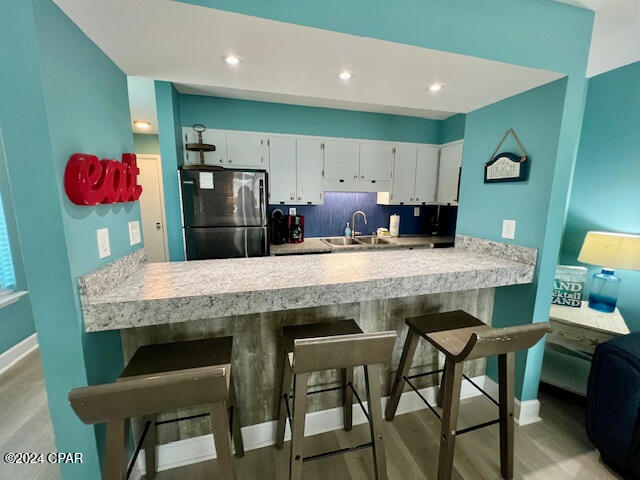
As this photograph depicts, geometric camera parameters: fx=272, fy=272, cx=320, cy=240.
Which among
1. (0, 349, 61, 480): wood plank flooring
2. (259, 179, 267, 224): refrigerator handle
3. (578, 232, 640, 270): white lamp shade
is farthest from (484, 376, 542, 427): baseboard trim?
(0, 349, 61, 480): wood plank flooring

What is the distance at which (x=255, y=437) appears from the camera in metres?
1.57

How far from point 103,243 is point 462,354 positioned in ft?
5.33

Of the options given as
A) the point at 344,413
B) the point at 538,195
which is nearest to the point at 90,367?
the point at 344,413

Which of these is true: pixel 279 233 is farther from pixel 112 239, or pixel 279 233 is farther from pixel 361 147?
pixel 112 239

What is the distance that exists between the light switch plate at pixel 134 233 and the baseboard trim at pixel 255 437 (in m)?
1.10

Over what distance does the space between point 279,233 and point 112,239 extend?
208cm

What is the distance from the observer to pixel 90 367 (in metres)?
1.07

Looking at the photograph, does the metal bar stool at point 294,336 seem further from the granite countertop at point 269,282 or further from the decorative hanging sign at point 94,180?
the decorative hanging sign at point 94,180

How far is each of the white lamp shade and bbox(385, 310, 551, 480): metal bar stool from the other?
1.18 m

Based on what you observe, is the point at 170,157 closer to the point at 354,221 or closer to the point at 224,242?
the point at 224,242

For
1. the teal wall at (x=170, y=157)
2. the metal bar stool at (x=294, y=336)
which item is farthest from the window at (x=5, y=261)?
the metal bar stool at (x=294, y=336)

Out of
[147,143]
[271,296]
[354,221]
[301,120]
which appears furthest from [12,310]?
[354,221]

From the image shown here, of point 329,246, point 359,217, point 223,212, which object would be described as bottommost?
point 329,246

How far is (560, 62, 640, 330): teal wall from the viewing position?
2.04 metres
